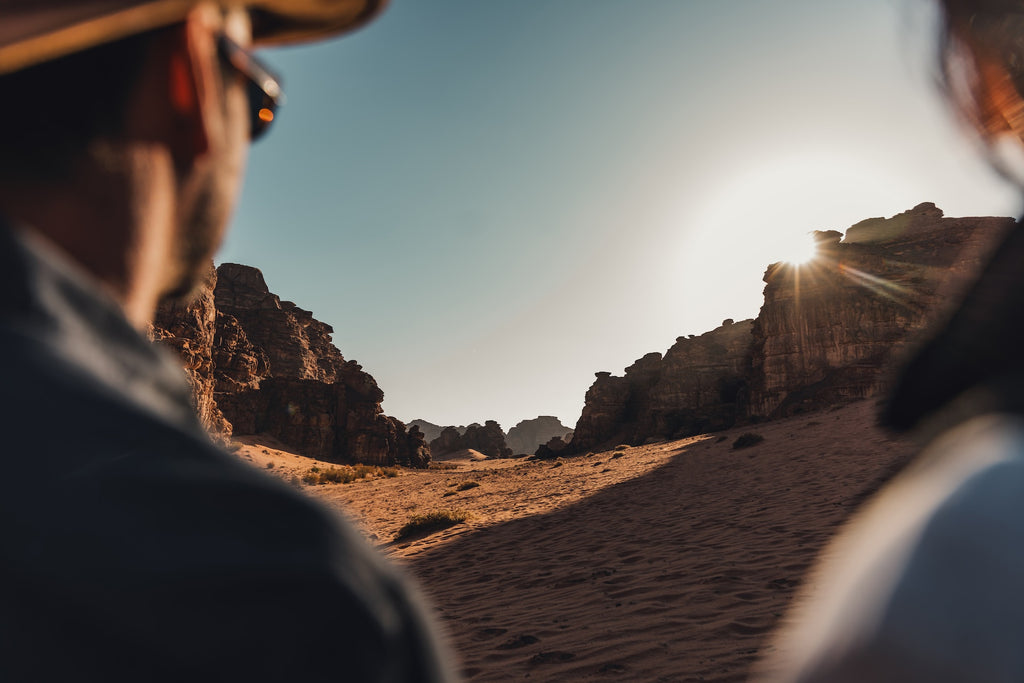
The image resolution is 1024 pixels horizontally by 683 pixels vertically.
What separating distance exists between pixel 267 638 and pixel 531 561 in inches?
277

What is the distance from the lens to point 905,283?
38.5m

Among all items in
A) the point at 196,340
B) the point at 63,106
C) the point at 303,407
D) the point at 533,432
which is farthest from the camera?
the point at 533,432

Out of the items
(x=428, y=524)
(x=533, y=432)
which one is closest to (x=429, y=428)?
(x=533, y=432)

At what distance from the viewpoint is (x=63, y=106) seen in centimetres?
65

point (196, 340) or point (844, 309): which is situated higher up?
point (196, 340)

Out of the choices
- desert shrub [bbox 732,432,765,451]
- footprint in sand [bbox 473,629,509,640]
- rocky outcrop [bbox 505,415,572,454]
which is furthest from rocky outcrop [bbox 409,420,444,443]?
footprint in sand [bbox 473,629,509,640]

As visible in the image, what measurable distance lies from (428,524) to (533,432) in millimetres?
148095

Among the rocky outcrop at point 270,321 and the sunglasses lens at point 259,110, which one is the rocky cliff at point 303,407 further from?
the sunglasses lens at point 259,110

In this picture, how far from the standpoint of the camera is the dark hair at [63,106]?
61cm

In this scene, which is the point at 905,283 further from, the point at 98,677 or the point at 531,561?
the point at 98,677

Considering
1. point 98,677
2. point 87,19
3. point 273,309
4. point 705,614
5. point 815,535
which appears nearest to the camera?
point 98,677

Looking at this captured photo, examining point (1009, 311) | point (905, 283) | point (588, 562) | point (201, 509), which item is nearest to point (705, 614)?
point (588, 562)

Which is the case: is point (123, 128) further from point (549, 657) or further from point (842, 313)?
point (842, 313)

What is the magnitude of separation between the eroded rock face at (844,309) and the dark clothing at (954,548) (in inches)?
1528
